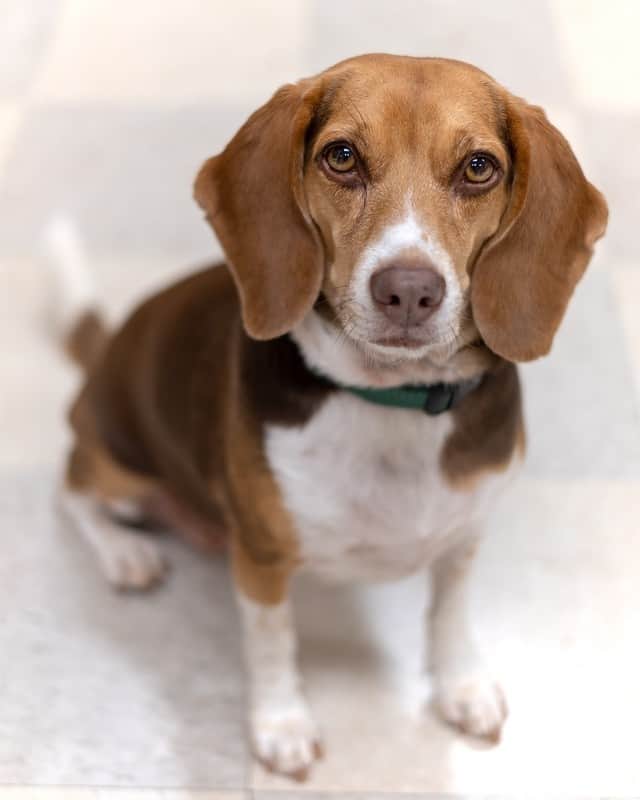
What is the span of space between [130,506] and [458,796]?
937mm

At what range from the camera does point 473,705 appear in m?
1.99

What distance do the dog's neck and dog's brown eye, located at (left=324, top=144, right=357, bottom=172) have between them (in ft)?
0.77

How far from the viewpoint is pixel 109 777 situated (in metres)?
1.93

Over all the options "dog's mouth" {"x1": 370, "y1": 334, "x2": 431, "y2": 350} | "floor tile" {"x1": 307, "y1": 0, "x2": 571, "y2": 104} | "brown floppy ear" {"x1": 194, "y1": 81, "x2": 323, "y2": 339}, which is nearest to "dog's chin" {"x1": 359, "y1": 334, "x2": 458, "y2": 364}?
"dog's mouth" {"x1": 370, "y1": 334, "x2": 431, "y2": 350}

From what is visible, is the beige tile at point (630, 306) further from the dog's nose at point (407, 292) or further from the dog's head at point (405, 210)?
the dog's nose at point (407, 292)

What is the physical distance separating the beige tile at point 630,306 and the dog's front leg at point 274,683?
1.16 metres

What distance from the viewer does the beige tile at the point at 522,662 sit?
1946mm

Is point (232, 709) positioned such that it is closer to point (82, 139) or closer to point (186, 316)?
point (186, 316)

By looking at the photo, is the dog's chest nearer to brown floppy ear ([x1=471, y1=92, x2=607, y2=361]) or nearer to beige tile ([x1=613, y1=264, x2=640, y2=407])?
brown floppy ear ([x1=471, y1=92, x2=607, y2=361])

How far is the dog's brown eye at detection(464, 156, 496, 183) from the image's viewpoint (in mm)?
1409

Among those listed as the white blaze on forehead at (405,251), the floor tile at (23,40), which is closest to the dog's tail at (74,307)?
the floor tile at (23,40)

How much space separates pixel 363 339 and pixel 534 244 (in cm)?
28

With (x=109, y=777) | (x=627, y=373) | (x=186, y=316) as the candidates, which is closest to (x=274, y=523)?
(x=186, y=316)

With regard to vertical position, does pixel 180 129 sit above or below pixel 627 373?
above
